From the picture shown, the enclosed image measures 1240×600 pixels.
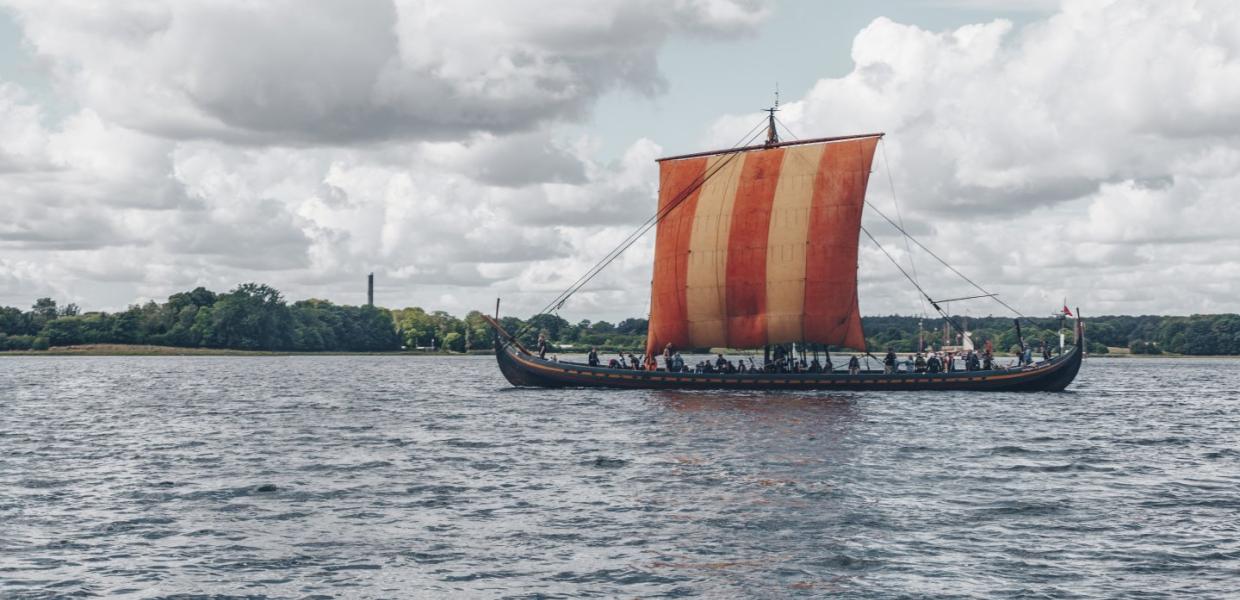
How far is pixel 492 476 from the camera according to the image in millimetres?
34844

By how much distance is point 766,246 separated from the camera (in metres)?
78.0

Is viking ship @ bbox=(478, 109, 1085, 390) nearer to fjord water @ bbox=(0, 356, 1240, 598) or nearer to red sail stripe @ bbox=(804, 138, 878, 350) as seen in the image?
red sail stripe @ bbox=(804, 138, 878, 350)

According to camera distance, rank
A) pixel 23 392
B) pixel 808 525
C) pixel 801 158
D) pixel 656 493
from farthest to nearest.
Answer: pixel 23 392
pixel 801 158
pixel 656 493
pixel 808 525

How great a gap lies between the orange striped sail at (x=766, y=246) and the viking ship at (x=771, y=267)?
65 millimetres

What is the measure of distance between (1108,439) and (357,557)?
35.1m

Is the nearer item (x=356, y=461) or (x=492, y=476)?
(x=492, y=476)

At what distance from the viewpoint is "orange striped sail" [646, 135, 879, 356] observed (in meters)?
77.0

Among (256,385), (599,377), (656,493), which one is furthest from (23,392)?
(656,493)

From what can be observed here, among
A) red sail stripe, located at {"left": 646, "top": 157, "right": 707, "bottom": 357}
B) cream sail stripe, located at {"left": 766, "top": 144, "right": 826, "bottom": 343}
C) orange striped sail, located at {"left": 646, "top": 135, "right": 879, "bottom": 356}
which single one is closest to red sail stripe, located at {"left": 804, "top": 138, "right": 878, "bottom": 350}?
orange striped sail, located at {"left": 646, "top": 135, "right": 879, "bottom": 356}

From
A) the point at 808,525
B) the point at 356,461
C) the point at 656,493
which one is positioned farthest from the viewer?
the point at 356,461

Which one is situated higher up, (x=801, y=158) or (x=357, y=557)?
(x=801, y=158)

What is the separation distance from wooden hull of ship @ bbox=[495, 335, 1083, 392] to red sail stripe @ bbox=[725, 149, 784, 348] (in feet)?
11.1

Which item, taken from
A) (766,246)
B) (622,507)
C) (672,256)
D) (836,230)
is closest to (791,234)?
(766,246)

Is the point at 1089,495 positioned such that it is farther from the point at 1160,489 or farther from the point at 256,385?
the point at 256,385
